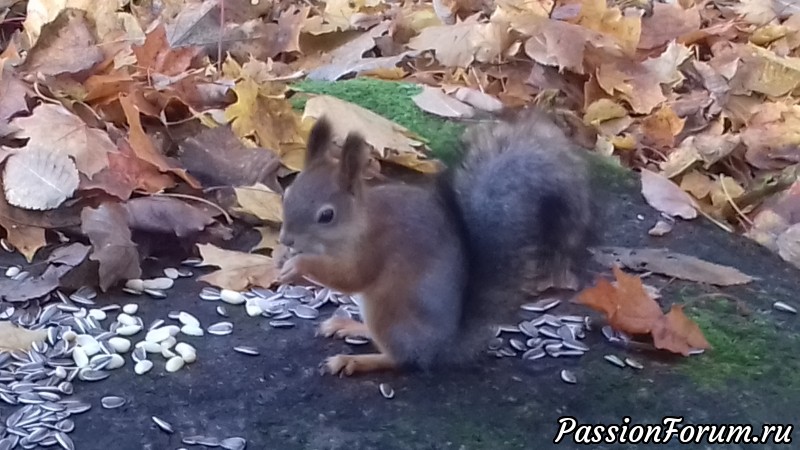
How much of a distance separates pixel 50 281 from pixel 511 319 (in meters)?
0.63

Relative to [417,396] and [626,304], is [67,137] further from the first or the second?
[626,304]

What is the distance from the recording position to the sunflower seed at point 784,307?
4.82ft

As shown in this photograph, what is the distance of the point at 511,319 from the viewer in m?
1.30

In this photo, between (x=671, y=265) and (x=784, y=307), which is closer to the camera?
(x=784, y=307)

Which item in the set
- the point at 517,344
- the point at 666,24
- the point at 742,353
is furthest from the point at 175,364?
the point at 666,24

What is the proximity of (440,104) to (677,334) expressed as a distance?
94cm

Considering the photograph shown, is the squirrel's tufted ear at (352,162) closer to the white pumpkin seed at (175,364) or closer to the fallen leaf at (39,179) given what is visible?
the white pumpkin seed at (175,364)

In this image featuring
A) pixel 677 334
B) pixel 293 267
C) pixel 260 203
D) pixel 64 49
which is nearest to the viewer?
pixel 293 267

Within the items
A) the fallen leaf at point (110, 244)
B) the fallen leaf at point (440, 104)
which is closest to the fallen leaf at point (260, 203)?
the fallen leaf at point (110, 244)

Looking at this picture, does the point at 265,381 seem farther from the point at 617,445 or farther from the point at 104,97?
the point at 104,97

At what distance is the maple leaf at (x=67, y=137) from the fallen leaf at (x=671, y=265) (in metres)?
0.80

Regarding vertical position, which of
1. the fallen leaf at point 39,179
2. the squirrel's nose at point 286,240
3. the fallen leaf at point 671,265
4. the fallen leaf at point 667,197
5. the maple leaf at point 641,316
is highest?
the squirrel's nose at point 286,240

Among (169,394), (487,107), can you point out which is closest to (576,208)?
(169,394)

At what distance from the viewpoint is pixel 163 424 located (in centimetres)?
115
